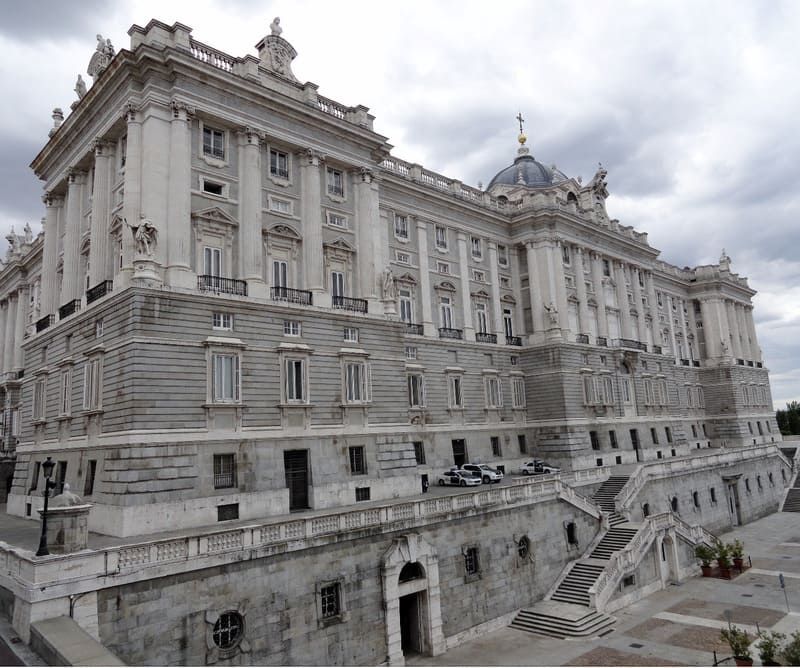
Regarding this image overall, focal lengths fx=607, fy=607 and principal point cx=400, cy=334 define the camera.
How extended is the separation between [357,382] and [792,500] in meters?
53.8

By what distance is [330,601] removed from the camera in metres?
22.0

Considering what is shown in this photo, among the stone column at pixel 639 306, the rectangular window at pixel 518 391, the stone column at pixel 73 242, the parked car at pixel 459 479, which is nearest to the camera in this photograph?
the stone column at pixel 73 242

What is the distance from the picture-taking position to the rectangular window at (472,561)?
89.9 ft

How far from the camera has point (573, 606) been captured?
29500 millimetres

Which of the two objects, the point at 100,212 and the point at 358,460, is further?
the point at 358,460

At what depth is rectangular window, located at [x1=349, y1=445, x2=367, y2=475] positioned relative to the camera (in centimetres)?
3115

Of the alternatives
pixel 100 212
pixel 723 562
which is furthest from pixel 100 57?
pixel 723 562

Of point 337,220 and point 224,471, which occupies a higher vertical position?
point 337,220

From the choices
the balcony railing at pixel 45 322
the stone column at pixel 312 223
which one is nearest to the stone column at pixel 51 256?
the balcony railing at pixel 45 322

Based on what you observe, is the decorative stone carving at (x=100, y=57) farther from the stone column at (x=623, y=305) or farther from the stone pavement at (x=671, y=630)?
the stone column at (x=623, y=305)

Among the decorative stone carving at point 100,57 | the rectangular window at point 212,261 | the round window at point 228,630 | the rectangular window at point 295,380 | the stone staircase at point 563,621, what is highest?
the decorative stone carving at point 100,57

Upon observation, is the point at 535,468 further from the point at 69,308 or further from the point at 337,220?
the point at 69,308

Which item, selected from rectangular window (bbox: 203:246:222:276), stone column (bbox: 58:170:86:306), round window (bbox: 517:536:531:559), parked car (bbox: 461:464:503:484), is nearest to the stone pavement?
round window (bbox: 517:536:531:559)

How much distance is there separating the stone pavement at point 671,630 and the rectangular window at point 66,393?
793 inches
